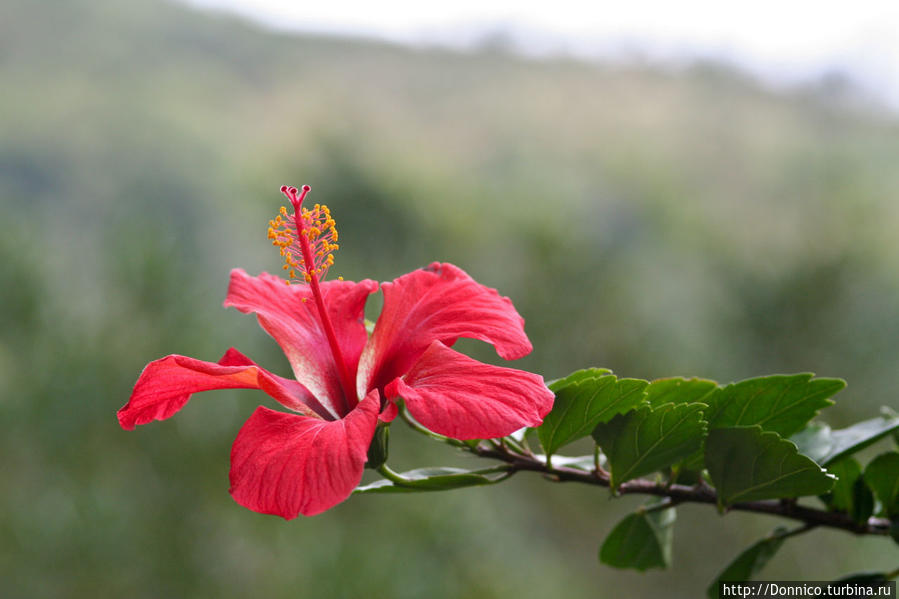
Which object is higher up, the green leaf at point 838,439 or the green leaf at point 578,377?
the green leaf at point 578,377

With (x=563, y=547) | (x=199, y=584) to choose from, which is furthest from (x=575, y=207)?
(x=199, y=584)

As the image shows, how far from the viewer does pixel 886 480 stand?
49 cm

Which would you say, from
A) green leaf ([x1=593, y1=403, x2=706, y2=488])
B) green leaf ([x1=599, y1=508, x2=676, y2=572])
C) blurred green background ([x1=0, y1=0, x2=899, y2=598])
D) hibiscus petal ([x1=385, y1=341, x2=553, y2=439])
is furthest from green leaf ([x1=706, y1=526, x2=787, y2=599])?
blurred green background ([x1=0, y1=0, x2=899, y2=598])

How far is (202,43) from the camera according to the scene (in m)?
9.34

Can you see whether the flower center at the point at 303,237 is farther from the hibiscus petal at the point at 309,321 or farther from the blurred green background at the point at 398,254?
the blurred green background at the point at 398,254

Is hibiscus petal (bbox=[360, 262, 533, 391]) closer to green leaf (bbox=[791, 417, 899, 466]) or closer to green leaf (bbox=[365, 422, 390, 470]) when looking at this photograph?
green leaf (bbox=[365, 422, 390, 470])

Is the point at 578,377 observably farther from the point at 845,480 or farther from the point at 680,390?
the point at 845,480

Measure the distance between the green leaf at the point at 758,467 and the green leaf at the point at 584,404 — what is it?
6 centimetres

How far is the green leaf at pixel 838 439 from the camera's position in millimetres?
448

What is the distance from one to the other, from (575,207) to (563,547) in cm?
245

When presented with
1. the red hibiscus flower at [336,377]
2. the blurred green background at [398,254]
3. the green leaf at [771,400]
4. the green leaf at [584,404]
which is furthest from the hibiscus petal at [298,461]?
the blurred green background at [398,254]

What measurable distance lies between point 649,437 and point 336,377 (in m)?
0.20

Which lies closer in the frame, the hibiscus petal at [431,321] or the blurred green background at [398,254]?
the hibiscus petal at [431,321]

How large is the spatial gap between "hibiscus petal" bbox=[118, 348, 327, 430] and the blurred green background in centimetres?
228
